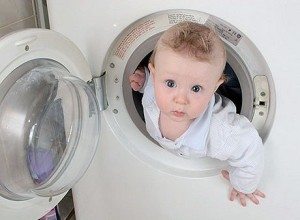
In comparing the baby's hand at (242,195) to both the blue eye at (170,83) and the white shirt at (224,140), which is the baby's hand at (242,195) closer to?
the white shirt at (224,140)

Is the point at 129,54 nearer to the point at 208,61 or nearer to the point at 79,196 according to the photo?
the point at 208,61

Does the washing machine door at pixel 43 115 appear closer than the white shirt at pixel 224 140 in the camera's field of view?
Yes

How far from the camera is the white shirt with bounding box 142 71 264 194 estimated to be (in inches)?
30.2

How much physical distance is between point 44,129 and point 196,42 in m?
0.33

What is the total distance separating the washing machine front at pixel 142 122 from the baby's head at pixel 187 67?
5 centimetres

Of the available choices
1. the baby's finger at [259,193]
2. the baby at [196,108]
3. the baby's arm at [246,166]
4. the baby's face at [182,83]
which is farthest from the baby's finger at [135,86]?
the baby's finger at [259,193]

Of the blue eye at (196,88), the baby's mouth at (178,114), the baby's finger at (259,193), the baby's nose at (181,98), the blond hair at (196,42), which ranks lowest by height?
the baby's finger at (259,193)

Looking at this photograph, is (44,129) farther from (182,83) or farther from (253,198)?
(253,198)

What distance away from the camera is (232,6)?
2.22 feet

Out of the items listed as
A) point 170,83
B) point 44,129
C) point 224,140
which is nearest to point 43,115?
point 44,129

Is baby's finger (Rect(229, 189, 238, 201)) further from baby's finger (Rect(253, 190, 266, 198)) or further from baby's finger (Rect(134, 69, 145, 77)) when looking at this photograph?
baby's finger (Rect(134, 69, 145, 77))

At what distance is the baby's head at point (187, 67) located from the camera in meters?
0.68

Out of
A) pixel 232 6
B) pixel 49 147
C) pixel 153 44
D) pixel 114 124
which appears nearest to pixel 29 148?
pixel 49 147

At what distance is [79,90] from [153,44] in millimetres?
179
